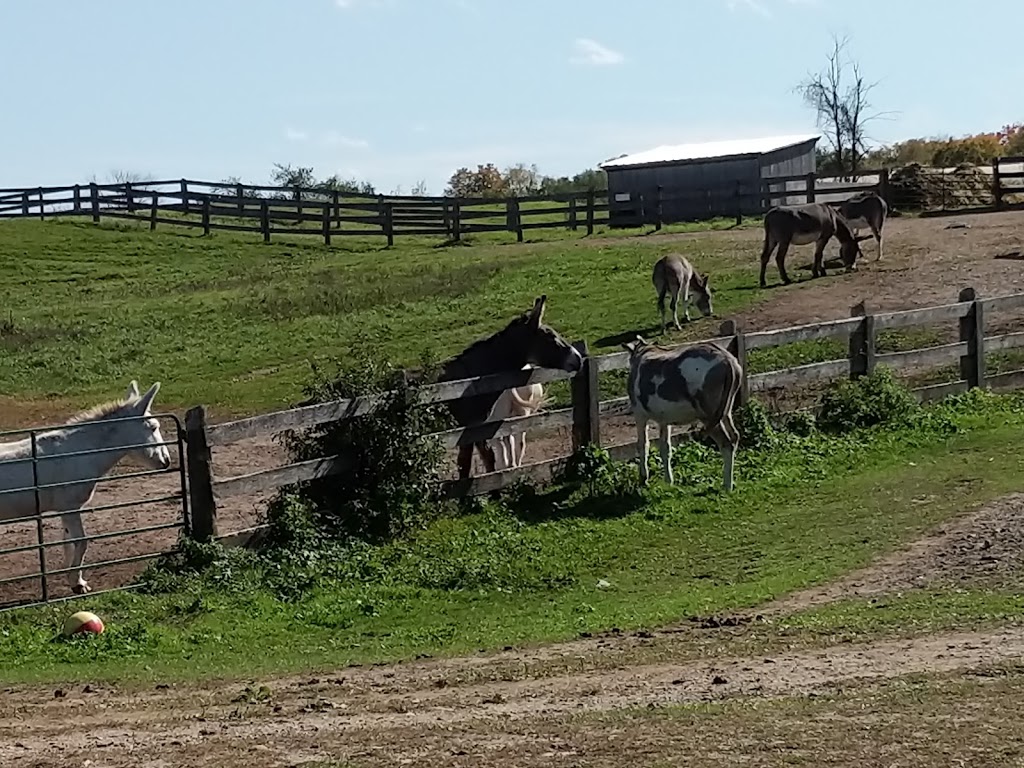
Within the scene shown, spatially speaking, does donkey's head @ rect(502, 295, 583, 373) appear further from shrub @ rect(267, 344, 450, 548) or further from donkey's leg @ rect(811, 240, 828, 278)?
donkey's leg @ rect(811, 240, 828, 278)

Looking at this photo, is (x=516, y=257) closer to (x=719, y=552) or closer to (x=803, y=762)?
(x=719, y=552)

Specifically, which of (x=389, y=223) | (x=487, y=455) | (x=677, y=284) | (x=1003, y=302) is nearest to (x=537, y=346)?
(x=487, y=455)

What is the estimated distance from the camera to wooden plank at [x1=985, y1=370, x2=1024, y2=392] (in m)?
18.4

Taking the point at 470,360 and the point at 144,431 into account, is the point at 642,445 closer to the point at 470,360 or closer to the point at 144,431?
the point at 470,360

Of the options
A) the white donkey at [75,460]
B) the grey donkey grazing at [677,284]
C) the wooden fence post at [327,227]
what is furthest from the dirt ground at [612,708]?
the wooden fence post at [327,227]

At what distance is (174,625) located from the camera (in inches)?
408

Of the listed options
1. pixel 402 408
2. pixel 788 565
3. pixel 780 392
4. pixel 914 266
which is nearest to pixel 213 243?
pixel 914 266

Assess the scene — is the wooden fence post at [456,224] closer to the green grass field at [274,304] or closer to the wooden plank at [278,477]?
the green grass field at [274,304]

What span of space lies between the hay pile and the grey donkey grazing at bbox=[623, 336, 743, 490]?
25982 mm

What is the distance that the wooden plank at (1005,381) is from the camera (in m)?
18.4

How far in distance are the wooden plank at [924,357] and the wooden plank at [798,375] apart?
614 mm

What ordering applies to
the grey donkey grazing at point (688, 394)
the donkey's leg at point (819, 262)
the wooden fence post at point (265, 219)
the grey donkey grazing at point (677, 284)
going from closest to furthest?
1. the grey donkey grazing at point (688, 394)
2. the grey donkey grazing at point (677, 284)
3. the donkey's leg at point (819, 262)
4. the wooden fence post at point (265, 219)

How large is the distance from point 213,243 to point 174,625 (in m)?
33.9

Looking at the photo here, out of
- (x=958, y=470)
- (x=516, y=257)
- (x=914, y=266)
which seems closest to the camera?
(x=958, y=470)
